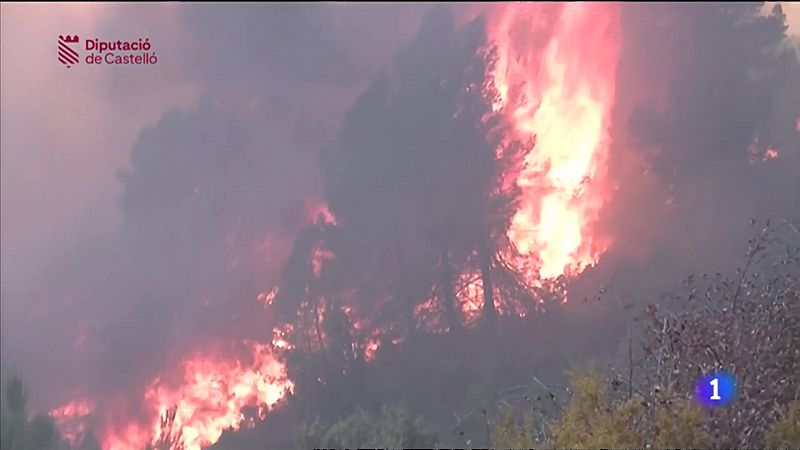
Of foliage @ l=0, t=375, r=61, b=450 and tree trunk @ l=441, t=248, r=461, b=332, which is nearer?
foliage @ l=0, t=375, r=61, b=450

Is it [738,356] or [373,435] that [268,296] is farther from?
[738,356]

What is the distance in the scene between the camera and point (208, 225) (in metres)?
26.3

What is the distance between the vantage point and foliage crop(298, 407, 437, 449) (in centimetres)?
734

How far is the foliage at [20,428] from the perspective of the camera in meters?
11.5

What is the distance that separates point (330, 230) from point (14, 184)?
42.5 ft

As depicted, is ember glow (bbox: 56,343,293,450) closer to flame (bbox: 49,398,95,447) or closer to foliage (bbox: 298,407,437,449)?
flame (bbox: 49,398,95,447)

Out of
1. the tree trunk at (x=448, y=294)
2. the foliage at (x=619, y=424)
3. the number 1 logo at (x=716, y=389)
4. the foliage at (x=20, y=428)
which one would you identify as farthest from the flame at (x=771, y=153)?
the foliage at (x=20, y=428)

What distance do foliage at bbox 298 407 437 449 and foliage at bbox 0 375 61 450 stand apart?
514cm

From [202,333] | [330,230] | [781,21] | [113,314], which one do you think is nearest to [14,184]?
[113,314]

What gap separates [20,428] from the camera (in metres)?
11.8

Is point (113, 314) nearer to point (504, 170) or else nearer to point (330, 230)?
point (330, 230)

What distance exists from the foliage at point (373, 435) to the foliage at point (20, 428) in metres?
5.14

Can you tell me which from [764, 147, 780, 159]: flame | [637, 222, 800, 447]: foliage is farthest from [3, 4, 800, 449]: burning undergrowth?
[637, 222, 800, 447]: foliage

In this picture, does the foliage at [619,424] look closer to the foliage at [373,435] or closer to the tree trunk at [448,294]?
the foliage at [373,435]
